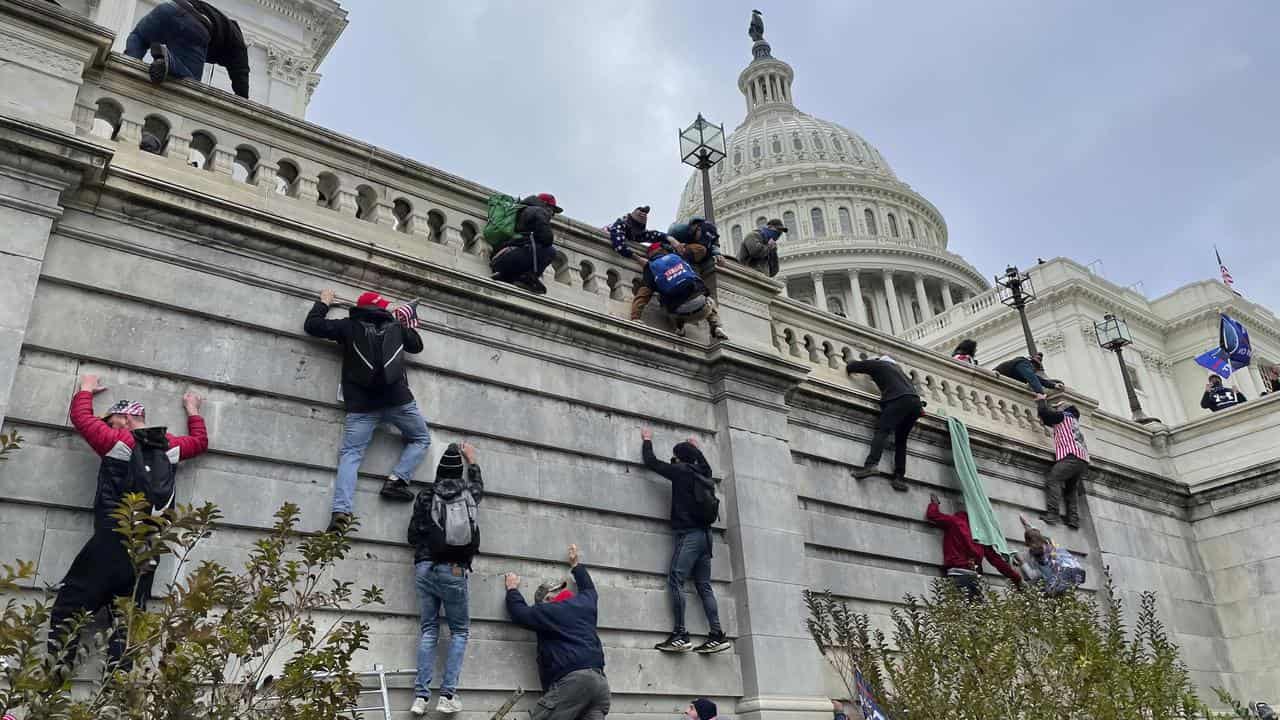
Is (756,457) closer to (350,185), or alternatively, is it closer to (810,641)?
(810,641)

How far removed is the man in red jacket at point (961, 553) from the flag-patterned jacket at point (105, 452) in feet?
36.5

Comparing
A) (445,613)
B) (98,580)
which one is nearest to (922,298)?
(445,613)

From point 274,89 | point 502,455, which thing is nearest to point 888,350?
point 502,455

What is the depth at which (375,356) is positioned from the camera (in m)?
10.7

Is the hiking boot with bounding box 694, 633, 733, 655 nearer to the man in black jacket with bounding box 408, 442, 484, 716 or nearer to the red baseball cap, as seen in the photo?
the man in black jacket with bounding box 408, 442, 484, 716

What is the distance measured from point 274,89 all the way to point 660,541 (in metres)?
19.3

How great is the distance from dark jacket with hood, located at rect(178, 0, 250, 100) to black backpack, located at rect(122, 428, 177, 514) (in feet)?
19.1

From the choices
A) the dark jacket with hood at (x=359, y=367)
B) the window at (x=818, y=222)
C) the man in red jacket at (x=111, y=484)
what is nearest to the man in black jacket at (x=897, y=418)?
the dark jacket with hood at (x=359, y=367)

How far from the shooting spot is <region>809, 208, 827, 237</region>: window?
106 metres

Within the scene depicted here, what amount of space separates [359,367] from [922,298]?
311ft

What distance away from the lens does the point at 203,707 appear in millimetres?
5809

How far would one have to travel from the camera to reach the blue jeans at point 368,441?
10.4m

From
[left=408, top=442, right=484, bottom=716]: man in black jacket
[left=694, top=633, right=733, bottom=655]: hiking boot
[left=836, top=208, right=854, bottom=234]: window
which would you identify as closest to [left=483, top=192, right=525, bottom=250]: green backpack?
[left=408, top=442, right=484, bottom=716]: man in black jacket

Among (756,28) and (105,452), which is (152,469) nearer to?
(105,452)
